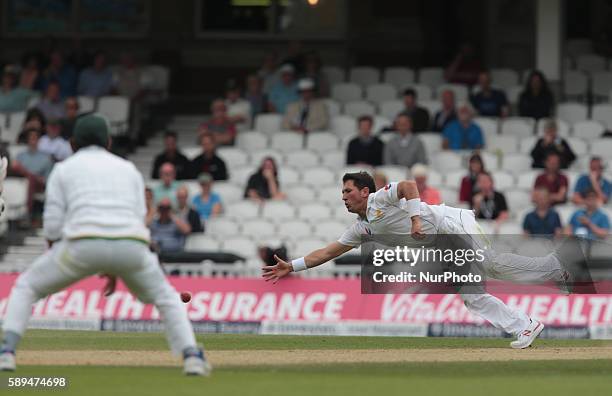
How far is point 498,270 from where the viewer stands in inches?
492

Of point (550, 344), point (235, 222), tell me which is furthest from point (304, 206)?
point (550, 344)

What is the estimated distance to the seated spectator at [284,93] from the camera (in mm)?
22719

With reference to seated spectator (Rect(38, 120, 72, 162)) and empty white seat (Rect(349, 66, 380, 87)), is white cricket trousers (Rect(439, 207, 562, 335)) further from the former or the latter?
empty white seat (Rect(349, 66, 380, 87))

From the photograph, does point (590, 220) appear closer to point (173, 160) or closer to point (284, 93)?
point (284, 93)

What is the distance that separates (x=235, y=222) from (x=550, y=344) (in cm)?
704

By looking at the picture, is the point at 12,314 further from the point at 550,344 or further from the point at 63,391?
the point at 550,344

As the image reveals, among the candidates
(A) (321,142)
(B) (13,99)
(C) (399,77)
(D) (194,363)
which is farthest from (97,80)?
(D) (194,363)

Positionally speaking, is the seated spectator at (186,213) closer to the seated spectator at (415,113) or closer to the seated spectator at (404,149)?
the seated spectator at (404,149)

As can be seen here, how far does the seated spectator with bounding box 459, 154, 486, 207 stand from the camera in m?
19.2

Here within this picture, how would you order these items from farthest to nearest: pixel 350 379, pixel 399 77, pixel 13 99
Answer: pixel 399 77 → pixel 13 99 → pixel 350 379

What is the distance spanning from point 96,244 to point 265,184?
11.2 meters

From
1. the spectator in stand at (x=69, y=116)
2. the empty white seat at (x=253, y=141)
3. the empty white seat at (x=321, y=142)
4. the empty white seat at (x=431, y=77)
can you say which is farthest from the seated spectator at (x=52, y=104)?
the empty white seat at (x=431, y=77)

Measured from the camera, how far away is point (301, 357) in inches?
456

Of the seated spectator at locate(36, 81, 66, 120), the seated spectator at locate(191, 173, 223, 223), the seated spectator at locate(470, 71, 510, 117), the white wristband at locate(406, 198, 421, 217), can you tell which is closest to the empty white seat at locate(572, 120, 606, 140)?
the seated spectator at locate(470, 71, 510, 117)
